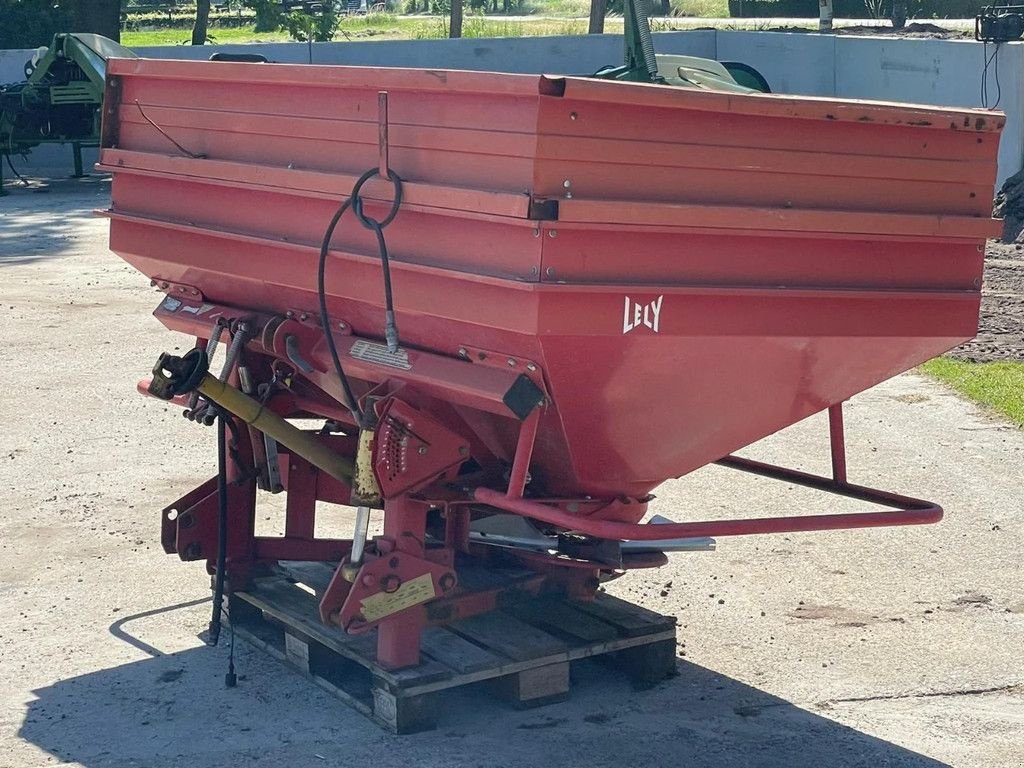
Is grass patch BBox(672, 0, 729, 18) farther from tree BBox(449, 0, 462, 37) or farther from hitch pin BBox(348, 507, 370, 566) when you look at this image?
hitch pin BBox(348, 507, 370, 566)

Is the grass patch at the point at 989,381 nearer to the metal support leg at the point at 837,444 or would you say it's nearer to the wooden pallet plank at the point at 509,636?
the metal support leg at the point at 837,444

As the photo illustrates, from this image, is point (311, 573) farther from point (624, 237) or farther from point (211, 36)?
point (211, 36)

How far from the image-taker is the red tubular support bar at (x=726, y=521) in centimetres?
383

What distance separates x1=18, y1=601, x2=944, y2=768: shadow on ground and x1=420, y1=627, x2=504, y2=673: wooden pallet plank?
0.13 meters

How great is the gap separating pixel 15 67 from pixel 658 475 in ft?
59.6

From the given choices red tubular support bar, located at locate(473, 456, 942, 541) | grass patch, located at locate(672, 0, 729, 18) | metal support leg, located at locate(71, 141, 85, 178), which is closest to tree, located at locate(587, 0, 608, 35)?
grass patch, located at locate(672, 0, 729, 18)

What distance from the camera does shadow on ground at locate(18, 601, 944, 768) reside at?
4.01 metres

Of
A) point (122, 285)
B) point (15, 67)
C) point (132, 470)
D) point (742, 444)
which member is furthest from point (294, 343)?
point (15, 67)

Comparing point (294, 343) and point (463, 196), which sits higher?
point (463, 196)

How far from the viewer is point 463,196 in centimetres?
362

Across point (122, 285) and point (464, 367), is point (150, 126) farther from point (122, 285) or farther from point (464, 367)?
point (122, 285)

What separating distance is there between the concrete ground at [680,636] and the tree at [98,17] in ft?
50.4

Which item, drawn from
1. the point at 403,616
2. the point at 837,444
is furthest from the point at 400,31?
the point at 403,616

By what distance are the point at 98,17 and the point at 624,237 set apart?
20084 mm
